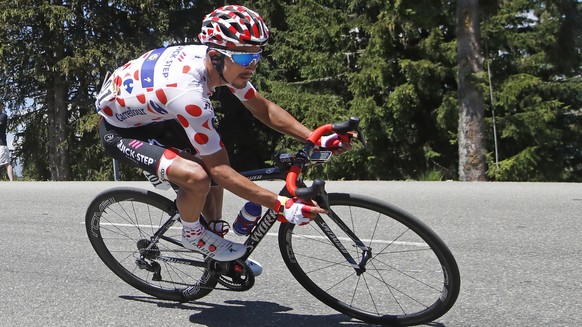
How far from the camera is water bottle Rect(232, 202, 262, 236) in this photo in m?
3.87

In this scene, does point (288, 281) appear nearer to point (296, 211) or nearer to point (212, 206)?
point (212, 206)

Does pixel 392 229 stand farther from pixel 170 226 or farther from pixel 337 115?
pixel 337 115

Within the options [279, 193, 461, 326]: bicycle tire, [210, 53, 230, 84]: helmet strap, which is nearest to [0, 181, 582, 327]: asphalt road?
[279, 193, 461, 326]: bicycle tire

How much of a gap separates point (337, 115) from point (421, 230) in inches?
628

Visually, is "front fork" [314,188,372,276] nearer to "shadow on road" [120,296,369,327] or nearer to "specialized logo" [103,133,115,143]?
"shadow on road" [120,296,369,327]

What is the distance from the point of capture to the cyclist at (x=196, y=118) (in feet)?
11.3

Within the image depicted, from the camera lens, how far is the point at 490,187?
10586mm

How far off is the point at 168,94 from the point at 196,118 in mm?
235

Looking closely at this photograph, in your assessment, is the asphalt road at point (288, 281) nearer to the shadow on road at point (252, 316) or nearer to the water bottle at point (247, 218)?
the shadow on road at point (252, 316)

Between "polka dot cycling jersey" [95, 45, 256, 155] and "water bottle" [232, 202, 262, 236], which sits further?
"water bottle" [232, 202, 262, 236]

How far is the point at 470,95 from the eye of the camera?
15328mm

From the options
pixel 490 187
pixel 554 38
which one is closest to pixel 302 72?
pixel 554 38

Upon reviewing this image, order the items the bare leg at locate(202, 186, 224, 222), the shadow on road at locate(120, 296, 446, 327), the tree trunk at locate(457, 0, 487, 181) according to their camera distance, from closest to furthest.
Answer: the shadow on road at locate(120, 296, 446, 327) → the bare leg at locate(202, 186, 224, 222) → the tree trunk at locate(457, 0, 487, 181)

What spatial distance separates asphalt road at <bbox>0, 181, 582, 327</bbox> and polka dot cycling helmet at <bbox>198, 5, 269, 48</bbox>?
4.97 feet
